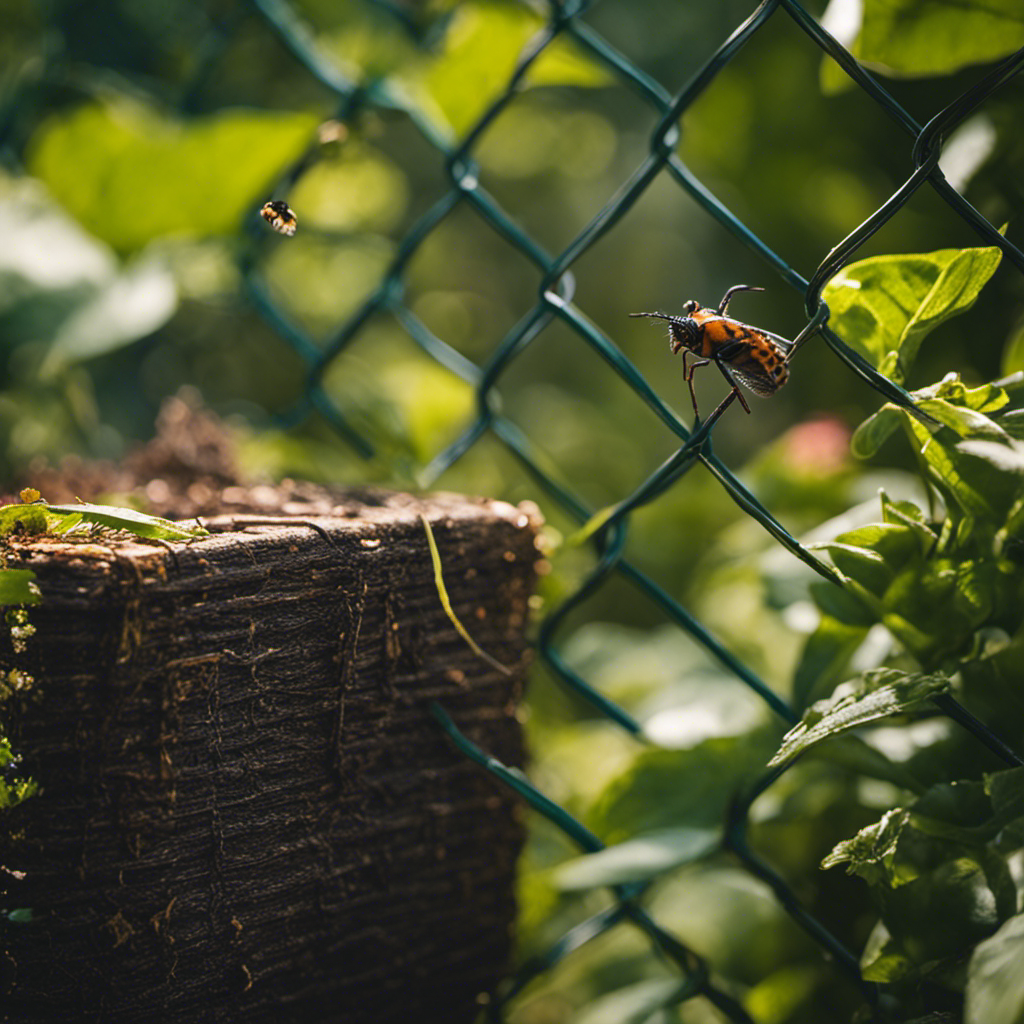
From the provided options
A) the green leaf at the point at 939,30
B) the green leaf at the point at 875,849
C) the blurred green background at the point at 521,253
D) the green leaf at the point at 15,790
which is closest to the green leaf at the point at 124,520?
the green leaf at the point at 15,790

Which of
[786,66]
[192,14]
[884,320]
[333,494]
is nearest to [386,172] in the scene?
[192,14]

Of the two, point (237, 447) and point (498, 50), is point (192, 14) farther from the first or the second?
point (237, 447)

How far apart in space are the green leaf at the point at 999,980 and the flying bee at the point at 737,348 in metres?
0.28

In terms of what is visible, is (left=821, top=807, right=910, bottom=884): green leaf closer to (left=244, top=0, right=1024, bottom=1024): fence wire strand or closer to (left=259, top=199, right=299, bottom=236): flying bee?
(left=244, top=0, right=1024, bottom=1024): fence wire strand

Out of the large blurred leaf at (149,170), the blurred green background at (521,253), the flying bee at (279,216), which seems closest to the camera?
the flying bee at (279,216)

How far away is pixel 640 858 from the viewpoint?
0.51 m

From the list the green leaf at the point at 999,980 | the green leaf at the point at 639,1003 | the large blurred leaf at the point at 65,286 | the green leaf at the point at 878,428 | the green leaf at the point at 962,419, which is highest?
the large blurred leaf at the point at 65,286

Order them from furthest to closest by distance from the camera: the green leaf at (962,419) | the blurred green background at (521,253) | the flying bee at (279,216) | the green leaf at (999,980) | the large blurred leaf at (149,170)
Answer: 1. the large blurred leaf at (149,170)
2. the blurred green background at (521,253)
3. the flying bee at (279,216)
4. the green leaf at (962,419)
5. the green leaf at (999,980)

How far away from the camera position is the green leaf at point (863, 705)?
399 mm

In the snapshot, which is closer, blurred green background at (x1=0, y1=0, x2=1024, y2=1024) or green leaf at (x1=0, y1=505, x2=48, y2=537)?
green leaf at (x1=0, y1=505, x2=48, y2=537)

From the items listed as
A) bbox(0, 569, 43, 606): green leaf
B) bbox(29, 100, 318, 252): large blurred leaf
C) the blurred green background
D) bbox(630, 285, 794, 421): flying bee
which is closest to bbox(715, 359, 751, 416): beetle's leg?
bbox(630, 285, 794, 421): flying bee

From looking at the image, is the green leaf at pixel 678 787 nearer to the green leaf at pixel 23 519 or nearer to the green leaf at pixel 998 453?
the green leaf at pixel 998 453

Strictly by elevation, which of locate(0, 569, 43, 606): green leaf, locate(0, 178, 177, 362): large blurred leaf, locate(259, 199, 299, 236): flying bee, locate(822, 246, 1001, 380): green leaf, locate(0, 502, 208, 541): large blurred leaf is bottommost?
locate(822, 246, 1001, 380): green leaf

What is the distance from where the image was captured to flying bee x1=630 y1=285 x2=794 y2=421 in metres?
0.43
